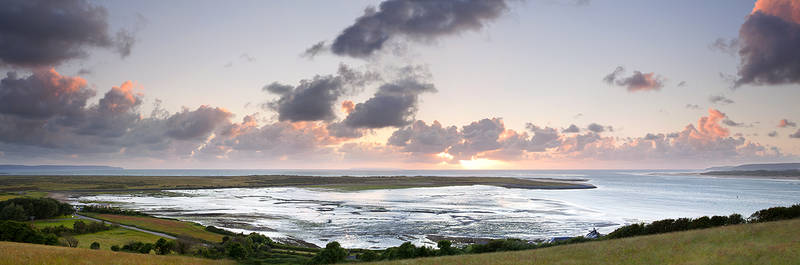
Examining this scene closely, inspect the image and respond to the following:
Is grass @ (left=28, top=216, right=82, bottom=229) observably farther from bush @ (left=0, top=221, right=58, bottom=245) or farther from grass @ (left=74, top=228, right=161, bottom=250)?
bush @ (left=0, top=221, right=58, bottom=245)

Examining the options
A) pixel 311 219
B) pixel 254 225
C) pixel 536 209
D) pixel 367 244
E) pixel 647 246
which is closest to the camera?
pixel 647 246

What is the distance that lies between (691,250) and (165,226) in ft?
239

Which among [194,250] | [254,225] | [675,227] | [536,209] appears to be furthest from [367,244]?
[536,209]

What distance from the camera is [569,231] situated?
67.8 meters

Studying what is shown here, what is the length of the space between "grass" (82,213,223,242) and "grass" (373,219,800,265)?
4533 centimetres

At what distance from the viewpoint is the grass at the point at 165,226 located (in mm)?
63344

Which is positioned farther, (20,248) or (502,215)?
(502,215)

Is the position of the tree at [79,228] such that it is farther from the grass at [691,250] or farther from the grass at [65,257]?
the grass at [691,250]

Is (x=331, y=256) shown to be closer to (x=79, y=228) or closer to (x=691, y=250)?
(x=691, y=250)

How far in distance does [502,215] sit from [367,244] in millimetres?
40309

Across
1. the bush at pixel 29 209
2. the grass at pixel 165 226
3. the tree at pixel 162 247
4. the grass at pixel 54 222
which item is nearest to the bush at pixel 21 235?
the tree at pixel 162 247

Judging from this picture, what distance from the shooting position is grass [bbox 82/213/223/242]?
6334 centimetres

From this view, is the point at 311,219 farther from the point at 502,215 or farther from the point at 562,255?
the point at 562,255

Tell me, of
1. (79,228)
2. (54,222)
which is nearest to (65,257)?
(79,228)
